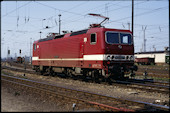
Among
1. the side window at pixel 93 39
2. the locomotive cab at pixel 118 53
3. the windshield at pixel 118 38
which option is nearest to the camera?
the locomotive cab at pixel 118 53

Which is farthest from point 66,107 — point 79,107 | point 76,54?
point 76,54

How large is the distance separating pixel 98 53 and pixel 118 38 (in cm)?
191

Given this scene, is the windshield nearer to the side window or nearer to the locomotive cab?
the locomotive cab

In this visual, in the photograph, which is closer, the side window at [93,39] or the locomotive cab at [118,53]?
the locomotive cab at [118,53]

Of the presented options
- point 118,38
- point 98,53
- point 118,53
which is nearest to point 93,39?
point 98,53

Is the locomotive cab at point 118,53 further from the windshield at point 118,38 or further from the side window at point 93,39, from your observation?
the side window at point 93,39

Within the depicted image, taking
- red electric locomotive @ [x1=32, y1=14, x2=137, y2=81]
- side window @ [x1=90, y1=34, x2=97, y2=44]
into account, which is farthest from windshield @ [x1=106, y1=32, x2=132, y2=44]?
side window @ [x1=90, y1=34, x2=97, y2=44]

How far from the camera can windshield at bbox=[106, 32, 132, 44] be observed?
565 inches

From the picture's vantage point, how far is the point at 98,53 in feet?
47.0

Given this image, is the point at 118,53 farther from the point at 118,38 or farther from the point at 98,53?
the point at 98,53

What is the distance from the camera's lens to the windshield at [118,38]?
47.1ft

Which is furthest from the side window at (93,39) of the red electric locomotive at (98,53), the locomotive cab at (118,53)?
the locomotive cab at (118,53)

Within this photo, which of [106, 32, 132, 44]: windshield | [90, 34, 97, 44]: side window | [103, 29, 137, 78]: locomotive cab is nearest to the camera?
[103, 29, 137, 78]: locomotive cab

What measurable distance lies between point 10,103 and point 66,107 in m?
2.70
